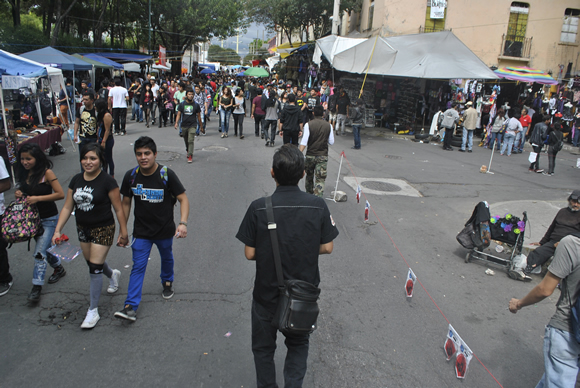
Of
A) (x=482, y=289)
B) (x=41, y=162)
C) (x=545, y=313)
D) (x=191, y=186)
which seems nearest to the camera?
(x=41, y=162)

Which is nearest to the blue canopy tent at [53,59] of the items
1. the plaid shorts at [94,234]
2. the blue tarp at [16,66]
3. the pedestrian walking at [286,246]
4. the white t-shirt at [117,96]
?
the white t-shirt at [117,96]

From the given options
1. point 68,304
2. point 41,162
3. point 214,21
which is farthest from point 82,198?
point 214,21

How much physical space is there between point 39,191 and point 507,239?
233 inches

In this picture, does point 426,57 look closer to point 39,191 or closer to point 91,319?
point 39,191

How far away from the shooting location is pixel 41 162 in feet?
14.0

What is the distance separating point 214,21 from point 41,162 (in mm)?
40984

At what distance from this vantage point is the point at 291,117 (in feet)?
35.1

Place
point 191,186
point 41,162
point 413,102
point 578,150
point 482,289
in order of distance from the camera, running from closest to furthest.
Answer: point 41,162 → point 482,289 → point 191,186 → point 578,150 → point 413,102

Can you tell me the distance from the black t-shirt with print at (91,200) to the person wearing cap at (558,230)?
5063mm

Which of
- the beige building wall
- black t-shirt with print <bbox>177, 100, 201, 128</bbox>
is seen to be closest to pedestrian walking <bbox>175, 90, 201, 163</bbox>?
black t-shirt with print <bbox>177, 100, 201, 128</bbox>

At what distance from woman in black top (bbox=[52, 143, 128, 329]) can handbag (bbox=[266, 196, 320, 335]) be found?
200 cm

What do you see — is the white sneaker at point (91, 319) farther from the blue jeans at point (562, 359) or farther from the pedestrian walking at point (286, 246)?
the blue jeans at point (562, 359)

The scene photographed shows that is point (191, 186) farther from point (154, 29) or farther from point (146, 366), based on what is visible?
point (154, 29)

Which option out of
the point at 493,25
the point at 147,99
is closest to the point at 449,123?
the point at 493,25
